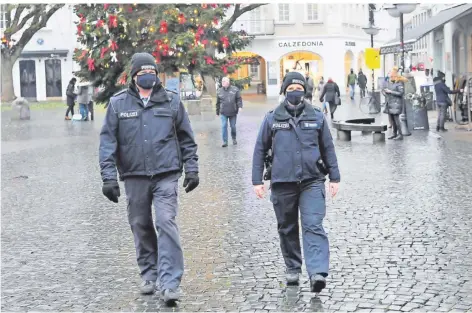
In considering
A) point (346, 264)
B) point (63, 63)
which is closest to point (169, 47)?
point (346, 264)

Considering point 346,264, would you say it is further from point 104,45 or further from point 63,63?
point 63,63

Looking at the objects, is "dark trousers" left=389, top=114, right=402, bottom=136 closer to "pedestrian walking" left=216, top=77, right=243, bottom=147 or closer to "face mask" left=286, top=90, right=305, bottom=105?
"pedestrian walking" left=216, top=77, right=243, bottom=147

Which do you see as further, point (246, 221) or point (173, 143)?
point (246, 221)

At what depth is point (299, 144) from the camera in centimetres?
719

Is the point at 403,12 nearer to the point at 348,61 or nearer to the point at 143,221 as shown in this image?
the point at 143,221

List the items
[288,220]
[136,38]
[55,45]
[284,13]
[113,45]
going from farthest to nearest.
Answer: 1. [284,13]
2. [55,45]
3. [136,38]
4. [113,45]
5. [288,220]

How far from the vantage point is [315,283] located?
22.2ft

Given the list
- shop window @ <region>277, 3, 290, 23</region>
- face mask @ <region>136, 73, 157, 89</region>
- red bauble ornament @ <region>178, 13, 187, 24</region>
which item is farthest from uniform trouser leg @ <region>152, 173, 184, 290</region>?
shop window @ <region>277, 3, 290, 23</region>

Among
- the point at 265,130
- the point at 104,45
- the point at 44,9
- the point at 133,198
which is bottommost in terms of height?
the point at 133,198

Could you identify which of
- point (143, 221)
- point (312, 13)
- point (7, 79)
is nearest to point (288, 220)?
point (143, 221)

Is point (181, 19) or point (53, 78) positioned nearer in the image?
point (181, 19)

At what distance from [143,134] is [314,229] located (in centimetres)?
148

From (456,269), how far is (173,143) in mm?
2530

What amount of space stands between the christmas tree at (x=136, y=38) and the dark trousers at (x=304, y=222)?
21.9 meters
